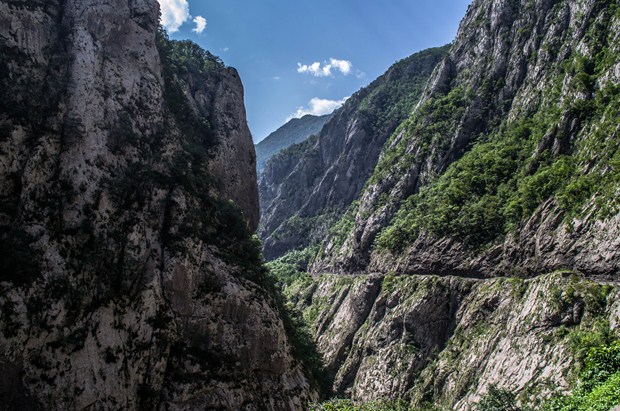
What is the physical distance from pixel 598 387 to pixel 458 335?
33.6 meters

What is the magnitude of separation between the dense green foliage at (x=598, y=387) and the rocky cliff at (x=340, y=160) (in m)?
116

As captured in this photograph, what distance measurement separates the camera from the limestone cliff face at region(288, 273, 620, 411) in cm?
4331

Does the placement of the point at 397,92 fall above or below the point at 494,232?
above

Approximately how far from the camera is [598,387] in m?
24.3

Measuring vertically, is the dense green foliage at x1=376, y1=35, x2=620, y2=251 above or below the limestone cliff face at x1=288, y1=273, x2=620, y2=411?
above

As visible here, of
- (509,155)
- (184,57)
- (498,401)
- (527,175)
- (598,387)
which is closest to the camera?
(598,387)

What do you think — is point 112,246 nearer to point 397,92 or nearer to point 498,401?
point 498,401

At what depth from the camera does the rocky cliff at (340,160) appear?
150 metres

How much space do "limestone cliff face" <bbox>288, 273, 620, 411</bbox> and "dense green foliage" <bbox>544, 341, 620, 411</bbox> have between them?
37.7 feet

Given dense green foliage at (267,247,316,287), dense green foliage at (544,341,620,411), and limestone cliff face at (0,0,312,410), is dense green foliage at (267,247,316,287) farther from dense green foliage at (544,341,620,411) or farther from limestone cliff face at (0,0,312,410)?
dense green foliage at (544,341,620,411)

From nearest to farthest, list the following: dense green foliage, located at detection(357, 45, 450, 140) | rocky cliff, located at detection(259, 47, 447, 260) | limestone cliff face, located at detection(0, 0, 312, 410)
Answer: limestone cliff face, located at detection(0, 0, 312, 410) → rocky cliff, located at detection(259, 47, 447, 260) → dense green foliage, located at detection(357, 45, 450, 140)

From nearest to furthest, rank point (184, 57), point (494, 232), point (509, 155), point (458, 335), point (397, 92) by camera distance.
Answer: point (458, 335), point (184, 57), point (494, 232), point (509, 155), point (397, 92)

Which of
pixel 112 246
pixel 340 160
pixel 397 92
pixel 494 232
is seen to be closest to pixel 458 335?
pixel 494 232

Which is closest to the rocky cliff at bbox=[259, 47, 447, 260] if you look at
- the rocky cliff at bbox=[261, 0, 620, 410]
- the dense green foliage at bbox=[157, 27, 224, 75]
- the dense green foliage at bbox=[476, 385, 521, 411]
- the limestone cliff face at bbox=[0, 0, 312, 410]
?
the rocky cliff at bbox=[261, 0, 620, 410]
